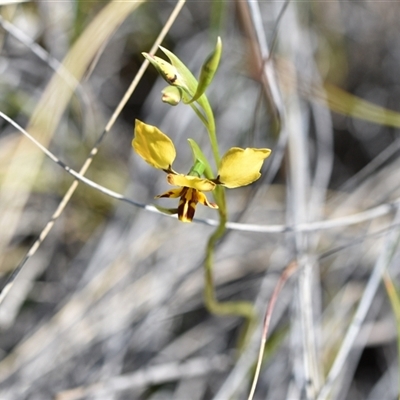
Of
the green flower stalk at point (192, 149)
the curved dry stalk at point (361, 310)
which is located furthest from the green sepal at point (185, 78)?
the curved dry stalk at point (361, 310)

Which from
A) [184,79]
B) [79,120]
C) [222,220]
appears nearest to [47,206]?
[79,120]

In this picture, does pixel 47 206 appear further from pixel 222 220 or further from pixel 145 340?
pixel 222 220

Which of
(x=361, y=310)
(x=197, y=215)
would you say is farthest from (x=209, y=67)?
(x=197, y=215)

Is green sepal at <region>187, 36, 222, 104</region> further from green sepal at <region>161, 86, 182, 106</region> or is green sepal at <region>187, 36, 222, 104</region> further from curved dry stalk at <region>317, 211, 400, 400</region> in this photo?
curved dry stalk at <region>317, 211, 400, 400</region>

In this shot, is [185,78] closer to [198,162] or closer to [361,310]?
[198,162]

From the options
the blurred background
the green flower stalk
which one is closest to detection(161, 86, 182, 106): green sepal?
the green flower stalk

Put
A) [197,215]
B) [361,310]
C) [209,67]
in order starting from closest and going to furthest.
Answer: [209,67]
[361,310]
[197,215]
